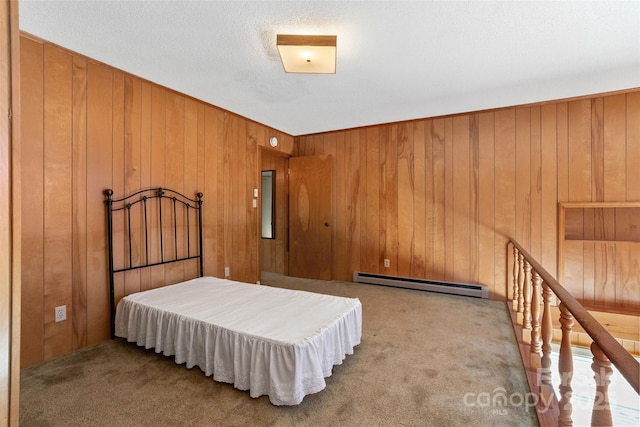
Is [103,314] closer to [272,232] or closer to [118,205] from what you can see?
[118,205]

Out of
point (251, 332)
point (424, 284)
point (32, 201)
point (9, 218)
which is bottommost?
point (424, 284)

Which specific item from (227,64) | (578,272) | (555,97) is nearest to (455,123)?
(555,97)

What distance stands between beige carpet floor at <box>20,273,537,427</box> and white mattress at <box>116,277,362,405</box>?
3.9 inches

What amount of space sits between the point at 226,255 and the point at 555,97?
435cm

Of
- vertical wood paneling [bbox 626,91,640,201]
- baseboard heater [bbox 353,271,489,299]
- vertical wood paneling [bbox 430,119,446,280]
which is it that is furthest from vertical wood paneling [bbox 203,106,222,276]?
vertical wood paneling [bbox 626,91,640,201]

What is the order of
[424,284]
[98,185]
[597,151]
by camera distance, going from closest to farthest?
[98,185], [597,151], [424,284]

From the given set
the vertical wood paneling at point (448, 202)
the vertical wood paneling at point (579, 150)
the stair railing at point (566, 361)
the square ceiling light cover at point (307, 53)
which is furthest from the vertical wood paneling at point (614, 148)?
the square ceiling light cover at point (307, 53)

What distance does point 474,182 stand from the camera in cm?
379

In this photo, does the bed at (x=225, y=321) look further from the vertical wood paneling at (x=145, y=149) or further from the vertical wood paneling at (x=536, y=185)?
the vertical wood paneling at (x=536, y=185)

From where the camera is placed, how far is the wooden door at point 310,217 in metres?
4.73

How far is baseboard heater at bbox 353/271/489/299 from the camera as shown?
3.73 m

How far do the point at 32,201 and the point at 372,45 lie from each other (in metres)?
2.81

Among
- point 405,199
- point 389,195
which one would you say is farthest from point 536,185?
point 389,195

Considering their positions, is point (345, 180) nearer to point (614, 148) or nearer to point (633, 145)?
point (614, 148)
